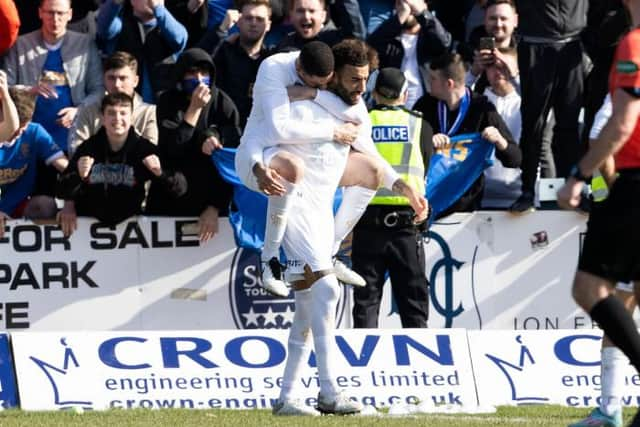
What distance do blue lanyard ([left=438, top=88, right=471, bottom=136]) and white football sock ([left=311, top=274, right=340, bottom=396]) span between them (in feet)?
12.1

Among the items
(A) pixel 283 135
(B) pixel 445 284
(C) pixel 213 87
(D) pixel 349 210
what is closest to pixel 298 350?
(D) pixel 349 210

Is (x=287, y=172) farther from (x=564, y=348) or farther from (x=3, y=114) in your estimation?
(x=564, y=348)

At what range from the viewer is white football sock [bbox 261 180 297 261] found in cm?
933

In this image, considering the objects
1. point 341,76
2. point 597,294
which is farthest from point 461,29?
point 597,294

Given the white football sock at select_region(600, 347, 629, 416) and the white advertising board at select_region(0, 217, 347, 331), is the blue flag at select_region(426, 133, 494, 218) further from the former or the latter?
the white football sock at select_region(600, 347, 629, 416)

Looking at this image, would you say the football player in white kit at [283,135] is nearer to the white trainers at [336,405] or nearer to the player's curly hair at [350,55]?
the player's curly hair at [350,55]

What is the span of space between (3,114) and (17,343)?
1.69 m

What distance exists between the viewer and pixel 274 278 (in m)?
9.61

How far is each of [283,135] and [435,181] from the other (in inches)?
140

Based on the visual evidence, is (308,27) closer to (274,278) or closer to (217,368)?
(217,368)

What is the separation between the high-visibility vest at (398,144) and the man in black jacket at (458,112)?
973 mm

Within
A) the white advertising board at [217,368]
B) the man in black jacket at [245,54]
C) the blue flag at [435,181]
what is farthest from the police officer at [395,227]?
the man in black jacket at [245,54]

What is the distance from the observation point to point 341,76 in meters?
9.48

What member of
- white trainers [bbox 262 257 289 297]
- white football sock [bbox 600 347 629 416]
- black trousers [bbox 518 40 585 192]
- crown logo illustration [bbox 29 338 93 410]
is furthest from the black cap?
white football sock [bbox 600 347 629 416]
